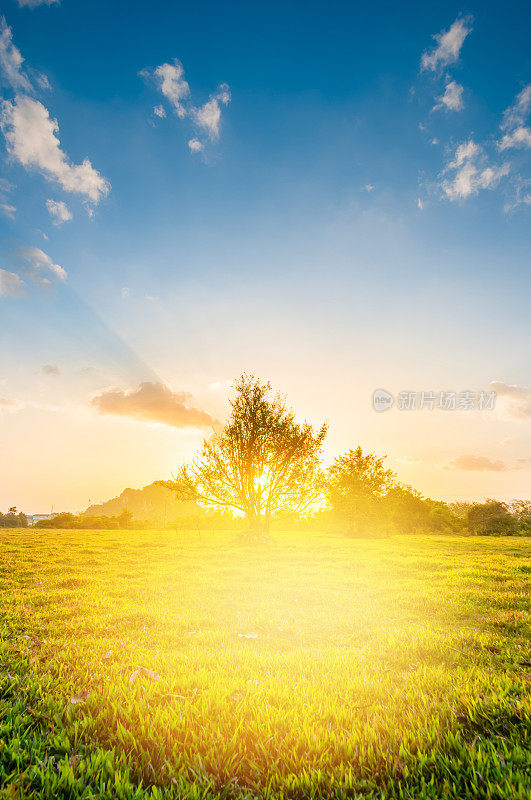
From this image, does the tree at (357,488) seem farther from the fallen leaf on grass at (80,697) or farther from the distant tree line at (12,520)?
the distant tree line at (12,520)

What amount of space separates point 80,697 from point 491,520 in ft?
203

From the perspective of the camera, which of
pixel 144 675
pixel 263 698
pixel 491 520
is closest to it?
pixel 263 698

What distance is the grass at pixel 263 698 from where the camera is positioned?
3.08 metres

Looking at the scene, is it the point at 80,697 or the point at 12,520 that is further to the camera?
the point at 12,520

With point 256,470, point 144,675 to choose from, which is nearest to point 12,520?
point 256,470

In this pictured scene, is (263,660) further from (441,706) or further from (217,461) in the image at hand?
(217,461)

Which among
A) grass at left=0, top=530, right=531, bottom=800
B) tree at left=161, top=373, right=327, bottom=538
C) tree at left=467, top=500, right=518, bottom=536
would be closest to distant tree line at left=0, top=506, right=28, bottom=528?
tree at left=161, top=373, right=327, bottom=538

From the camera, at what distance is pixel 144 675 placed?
16.9ft

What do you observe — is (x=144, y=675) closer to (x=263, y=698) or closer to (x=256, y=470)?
(x=263, y=698)

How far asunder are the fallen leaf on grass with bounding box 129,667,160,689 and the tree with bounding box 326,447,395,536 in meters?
38.7

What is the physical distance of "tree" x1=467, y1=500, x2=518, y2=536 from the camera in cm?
5093

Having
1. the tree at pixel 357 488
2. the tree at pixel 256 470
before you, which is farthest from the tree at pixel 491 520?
the tree at pixel 256 470

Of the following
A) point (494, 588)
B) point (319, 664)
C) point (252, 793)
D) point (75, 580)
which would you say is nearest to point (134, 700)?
point (252, 793)

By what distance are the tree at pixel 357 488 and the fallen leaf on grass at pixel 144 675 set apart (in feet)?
127
